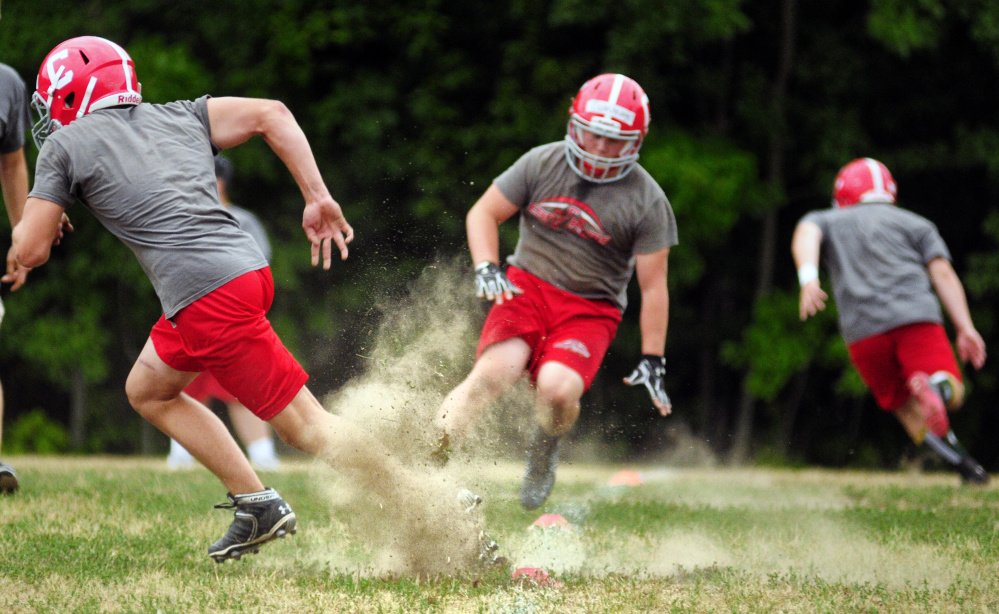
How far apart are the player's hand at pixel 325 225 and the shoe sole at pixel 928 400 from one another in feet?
14.4

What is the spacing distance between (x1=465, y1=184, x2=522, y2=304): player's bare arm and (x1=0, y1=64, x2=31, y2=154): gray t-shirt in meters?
2.41

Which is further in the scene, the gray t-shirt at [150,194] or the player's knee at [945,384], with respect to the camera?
the player's knee at [945,384]

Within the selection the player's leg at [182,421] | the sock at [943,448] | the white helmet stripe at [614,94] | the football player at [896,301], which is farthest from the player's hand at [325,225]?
the sock at [943,448]

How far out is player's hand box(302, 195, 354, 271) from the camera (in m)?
4.06

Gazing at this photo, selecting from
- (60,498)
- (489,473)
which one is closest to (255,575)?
(489,473)

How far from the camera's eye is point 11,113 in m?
5.18

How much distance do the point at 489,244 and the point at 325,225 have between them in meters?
1.27

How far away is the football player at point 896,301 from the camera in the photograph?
22.2ft

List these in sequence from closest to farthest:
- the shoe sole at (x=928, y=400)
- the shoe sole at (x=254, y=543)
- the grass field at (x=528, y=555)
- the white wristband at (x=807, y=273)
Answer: the grass field at (x=528, y=555)
the shoe sole at (x=254, y=543)
the white wristband at (x=807, y=273)
the shoe sole at (x=928, y=400)

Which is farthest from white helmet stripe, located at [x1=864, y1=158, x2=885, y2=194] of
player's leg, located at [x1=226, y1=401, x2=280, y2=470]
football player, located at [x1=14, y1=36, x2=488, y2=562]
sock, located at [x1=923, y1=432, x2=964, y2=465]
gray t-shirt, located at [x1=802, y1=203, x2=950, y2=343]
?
player's leg, located at [x1=226, y1=401, x2=280, y2=470]

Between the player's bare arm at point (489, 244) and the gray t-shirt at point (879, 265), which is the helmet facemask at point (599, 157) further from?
the gray t-shirt at point (879, 265)

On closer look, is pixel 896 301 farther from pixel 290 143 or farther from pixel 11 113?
pixel 11 113

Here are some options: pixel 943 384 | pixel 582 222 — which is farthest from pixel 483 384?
pixel 943 384

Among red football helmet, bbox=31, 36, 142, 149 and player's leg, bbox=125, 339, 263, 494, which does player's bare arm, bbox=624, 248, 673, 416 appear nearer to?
player's leg, bbox=125, 339, 263, 494
